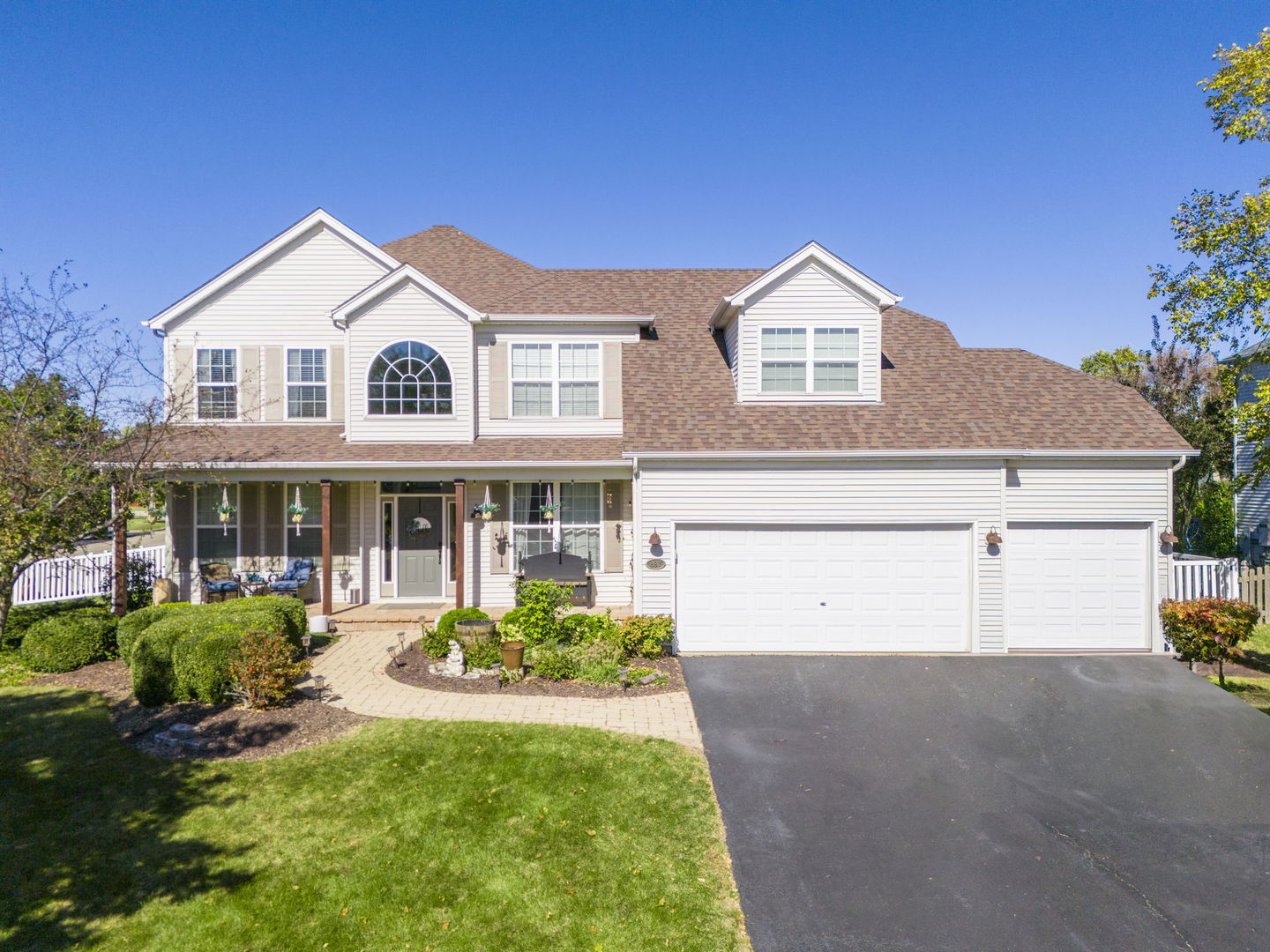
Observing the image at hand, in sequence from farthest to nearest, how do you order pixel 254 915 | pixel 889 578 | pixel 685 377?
pixel 685 377 → pixel 889 578 → pixel 254 915

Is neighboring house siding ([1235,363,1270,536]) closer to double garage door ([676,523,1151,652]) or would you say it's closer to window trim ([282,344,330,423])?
double garage door ([676,523,1151,652])

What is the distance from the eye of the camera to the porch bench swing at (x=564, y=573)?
14664mm

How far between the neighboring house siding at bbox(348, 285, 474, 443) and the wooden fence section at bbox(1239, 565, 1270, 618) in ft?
55.2

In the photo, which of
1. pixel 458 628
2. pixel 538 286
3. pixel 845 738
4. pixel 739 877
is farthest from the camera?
pixel 538 286

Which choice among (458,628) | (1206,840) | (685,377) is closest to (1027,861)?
(1206,840)

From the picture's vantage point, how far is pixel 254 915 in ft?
17.1

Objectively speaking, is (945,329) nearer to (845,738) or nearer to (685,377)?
(685,377)

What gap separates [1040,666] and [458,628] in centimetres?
1000

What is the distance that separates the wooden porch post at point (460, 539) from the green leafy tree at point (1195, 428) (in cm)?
2218

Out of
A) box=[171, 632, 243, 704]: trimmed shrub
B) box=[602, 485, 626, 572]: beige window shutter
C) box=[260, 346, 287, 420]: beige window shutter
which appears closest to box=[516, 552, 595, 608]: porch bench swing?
box=[602, 485, 626, 572]: beige window shutter

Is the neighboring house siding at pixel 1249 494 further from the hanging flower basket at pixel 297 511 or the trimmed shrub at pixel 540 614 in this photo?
the hanging flower basket at pixel 297 511

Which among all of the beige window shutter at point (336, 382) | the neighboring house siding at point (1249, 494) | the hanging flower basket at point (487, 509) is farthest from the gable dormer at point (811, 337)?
the neighboring house siding at point (1249, 494)

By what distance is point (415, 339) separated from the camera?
15.0m

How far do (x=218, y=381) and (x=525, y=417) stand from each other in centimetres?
740
